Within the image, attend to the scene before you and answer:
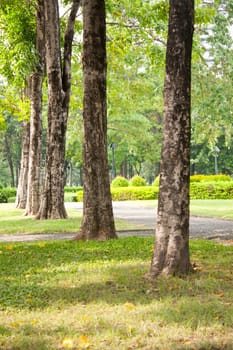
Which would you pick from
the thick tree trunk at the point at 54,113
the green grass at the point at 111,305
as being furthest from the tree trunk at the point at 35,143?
the green grass at the point at 111,305

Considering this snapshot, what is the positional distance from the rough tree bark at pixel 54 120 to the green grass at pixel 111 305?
9.23 m

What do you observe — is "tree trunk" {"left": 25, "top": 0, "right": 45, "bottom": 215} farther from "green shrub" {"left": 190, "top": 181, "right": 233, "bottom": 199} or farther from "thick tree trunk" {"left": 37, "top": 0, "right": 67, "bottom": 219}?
"green shrub" {"left": 190, "top": 181, "right": 233, "bottom": 199}

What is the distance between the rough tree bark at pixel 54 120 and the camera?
58.3 ft

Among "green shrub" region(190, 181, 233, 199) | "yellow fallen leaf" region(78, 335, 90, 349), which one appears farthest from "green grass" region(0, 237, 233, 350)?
"green shrub" region(190, 181, 233, 199)

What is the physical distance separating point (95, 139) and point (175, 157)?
4645 millimetres

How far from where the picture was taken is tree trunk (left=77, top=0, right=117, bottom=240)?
11336 millimetres

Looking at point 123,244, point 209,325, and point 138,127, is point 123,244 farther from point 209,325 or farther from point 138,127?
point 138,127

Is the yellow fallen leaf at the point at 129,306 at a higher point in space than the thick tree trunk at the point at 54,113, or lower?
lower

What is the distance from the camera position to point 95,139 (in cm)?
1141

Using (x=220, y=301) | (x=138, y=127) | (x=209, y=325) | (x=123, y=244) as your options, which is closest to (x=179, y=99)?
(x=220, y=301)

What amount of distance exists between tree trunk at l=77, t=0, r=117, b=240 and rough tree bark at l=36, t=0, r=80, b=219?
636 centimetres

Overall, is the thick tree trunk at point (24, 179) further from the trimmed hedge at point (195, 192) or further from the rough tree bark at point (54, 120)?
the trimmed hedge at point (195, 192)

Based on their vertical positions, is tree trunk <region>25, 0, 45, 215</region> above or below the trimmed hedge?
above

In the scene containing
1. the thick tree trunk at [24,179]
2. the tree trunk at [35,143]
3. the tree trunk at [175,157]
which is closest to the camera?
the tree trunk at [175,157]
